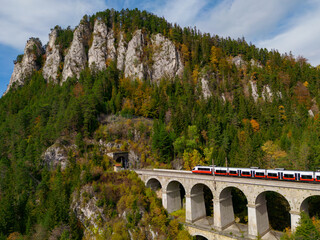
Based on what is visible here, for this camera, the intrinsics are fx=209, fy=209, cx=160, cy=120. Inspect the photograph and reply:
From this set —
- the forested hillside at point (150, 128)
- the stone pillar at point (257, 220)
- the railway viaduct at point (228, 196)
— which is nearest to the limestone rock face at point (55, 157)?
the forested hillside at point (150, 128)

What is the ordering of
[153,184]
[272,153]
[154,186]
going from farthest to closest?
1. [272,153]
2. [154,186]
3. [153,184]

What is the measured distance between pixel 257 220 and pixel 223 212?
5.97m

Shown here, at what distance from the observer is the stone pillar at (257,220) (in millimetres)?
31453

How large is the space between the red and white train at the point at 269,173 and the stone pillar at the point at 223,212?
12.2 ft

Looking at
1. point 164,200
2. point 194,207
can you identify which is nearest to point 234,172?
point 194,207

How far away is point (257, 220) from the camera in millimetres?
31609

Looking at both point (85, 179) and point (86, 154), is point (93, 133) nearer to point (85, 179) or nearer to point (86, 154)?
point (86, 154)

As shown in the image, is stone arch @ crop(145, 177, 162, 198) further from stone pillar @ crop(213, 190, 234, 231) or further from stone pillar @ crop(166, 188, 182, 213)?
stone pillar @ crop(213, 190, 234, 231)

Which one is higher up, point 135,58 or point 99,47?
point 99,47

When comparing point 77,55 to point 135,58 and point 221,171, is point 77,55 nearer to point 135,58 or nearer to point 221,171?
point 135,58

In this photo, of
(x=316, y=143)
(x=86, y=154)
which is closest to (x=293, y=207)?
(x=316, y=143)

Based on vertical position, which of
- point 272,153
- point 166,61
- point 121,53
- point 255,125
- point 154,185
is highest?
point 121,53

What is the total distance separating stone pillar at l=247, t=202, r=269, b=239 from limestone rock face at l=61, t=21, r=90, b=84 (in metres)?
96.2

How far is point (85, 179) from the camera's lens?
156 feet
